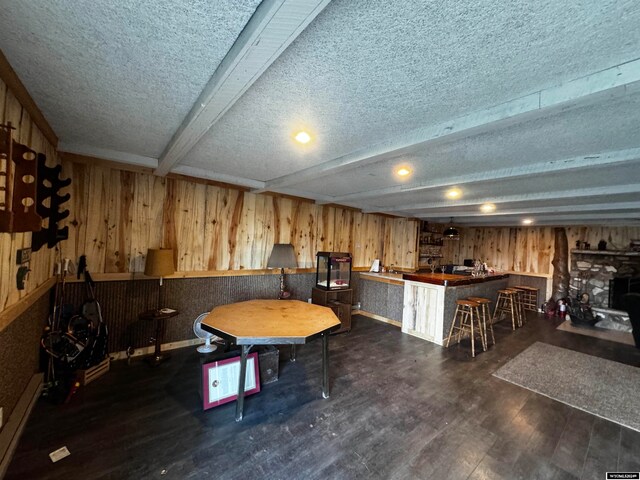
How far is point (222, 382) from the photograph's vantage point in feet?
7.77

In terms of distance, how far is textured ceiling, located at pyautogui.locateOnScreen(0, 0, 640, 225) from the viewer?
0.93 meters

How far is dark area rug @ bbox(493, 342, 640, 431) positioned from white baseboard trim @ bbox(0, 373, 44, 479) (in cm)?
440

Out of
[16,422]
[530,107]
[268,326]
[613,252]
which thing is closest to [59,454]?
[16,422]

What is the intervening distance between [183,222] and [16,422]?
230cm

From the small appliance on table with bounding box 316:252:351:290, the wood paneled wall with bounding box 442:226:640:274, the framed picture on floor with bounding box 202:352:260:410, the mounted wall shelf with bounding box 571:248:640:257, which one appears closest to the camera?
the framed picture on floor with bounding box 202:352:260:410

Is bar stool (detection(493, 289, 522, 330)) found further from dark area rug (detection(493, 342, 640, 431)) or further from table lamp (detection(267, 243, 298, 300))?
table lamp (detection(267, 243, 298, 300))

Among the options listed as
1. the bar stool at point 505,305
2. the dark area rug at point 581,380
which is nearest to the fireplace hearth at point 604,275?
the bar stool at point 505,305

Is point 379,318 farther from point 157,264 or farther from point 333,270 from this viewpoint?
point 157,264

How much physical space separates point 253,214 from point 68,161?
2.20 meters

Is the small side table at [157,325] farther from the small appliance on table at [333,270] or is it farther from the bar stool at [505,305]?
the bar stool at [505,305]

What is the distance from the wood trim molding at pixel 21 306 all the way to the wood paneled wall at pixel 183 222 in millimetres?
683

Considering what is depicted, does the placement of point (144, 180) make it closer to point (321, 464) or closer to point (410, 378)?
point (321, 464)

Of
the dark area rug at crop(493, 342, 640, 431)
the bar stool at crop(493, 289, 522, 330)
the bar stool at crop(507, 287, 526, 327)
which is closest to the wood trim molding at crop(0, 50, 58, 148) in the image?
the dark area rug at crop(493, 342, 640, 431)

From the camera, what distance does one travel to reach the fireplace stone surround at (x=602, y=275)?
5.50 m
